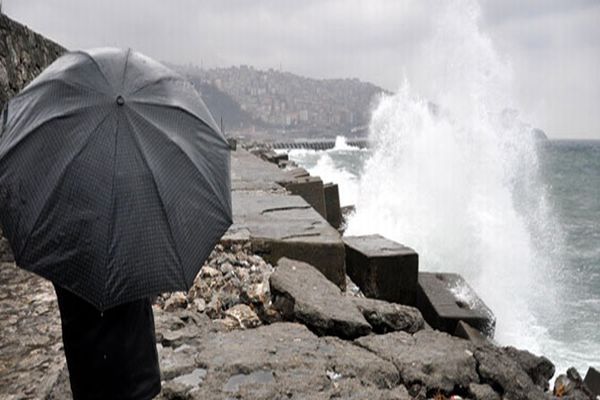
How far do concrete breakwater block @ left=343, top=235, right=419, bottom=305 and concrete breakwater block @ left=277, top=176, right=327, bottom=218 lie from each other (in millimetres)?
1974

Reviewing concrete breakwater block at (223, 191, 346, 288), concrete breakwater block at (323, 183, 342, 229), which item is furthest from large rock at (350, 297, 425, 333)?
concrete breakwater block at (323, 183, 342, 229)

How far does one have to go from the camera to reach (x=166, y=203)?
51.1 inches

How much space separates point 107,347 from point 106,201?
391 mm

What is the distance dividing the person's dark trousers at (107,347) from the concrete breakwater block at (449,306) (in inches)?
98.1

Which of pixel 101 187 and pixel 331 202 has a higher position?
pixel 101 187

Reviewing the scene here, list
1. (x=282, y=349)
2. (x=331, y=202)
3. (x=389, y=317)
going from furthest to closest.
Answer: (x=331, y=202)
(x=389, y=317)
(x=282, y=349)

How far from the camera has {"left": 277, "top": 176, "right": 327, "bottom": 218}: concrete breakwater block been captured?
236 inches

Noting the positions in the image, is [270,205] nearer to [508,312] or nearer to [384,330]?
[384,330]

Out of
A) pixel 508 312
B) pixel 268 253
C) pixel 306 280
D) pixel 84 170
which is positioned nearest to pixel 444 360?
pixel 306 280

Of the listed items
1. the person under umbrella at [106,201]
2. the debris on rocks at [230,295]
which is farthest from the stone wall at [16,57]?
the person under umbrella at [106,201]

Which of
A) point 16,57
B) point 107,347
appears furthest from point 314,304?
point 16,57

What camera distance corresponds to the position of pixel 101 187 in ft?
4.09

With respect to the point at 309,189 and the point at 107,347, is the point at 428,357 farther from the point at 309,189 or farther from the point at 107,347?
the point at 309,189

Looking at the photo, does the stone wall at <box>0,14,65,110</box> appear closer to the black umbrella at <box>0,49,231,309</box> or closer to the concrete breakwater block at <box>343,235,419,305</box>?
the black umbrella at <box>0,49,231,309</box>
